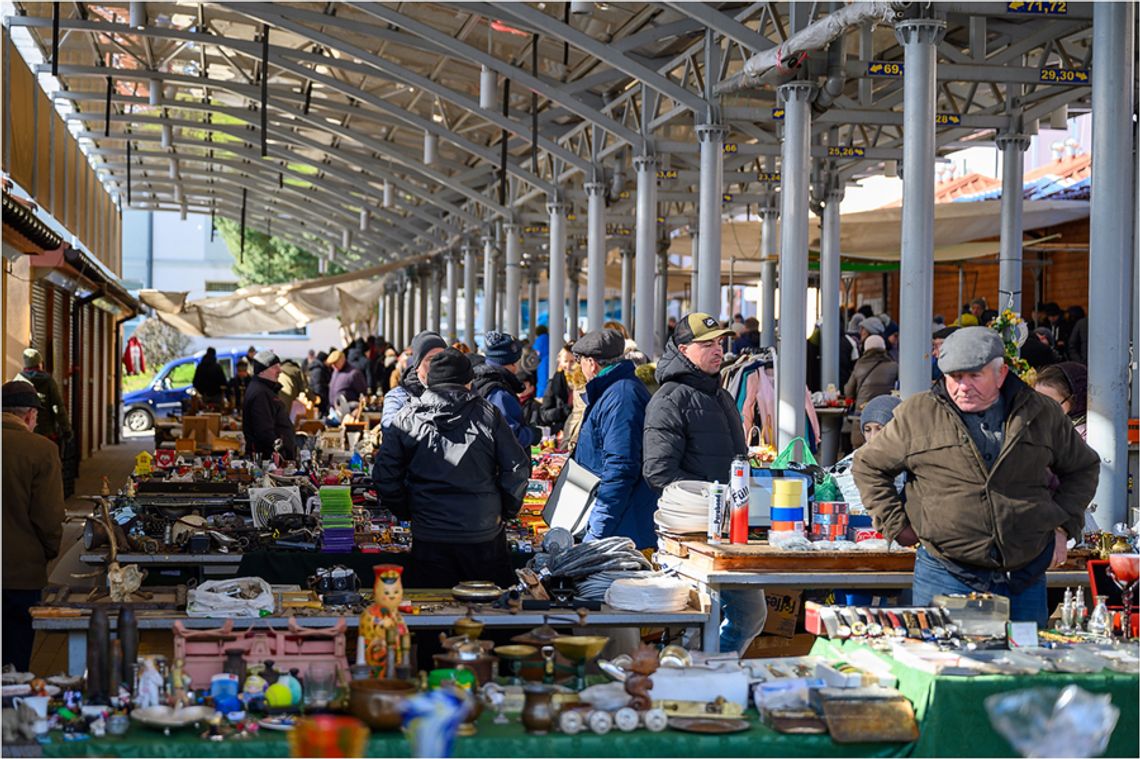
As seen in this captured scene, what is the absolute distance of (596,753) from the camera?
4148 mm

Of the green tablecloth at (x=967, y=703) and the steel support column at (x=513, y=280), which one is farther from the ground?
the steel support column at (x=513, y=280)

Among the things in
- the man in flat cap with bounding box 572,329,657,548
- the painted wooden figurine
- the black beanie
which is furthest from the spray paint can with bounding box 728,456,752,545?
the painted wooden figurine

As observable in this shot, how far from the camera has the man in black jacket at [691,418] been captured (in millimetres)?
6742

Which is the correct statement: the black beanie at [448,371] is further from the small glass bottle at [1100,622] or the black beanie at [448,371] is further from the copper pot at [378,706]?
the small glass bottle at [1100,622]

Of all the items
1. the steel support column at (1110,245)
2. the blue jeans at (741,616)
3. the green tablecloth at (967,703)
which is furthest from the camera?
the steel support column at (1110,245)

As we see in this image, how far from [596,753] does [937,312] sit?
23862 mm

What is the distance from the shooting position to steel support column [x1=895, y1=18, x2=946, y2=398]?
33.0ft

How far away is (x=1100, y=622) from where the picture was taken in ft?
17.3

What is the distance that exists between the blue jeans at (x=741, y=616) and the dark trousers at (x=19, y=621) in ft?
9.19

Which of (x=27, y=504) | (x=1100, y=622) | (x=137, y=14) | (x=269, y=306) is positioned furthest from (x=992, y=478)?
(x=269, y=306)

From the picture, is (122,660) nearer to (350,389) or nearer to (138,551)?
(138,551)

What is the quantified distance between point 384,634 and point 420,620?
98 cm

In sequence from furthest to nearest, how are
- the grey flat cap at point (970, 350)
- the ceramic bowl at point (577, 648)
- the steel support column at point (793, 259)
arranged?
the steel support column at point (793, 259), the grey flat cap at point (970, 350), the ceramic bowl at point (577, 648)

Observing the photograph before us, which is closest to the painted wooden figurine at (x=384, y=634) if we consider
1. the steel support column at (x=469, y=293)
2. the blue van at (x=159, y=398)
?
the steel support column at (x=469, y=293)
